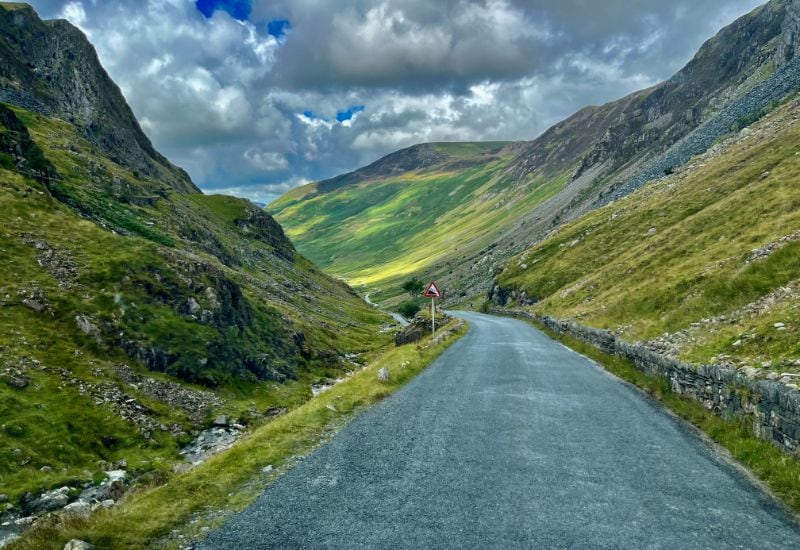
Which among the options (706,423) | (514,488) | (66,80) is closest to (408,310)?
(66,80)

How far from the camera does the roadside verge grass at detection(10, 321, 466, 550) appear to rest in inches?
349

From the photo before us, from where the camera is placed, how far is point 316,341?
71250mm

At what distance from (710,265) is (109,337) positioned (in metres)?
45.1

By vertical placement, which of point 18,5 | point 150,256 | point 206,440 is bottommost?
point 206,440

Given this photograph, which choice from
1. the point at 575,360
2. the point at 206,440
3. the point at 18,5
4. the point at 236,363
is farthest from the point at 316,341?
the point at 18,5

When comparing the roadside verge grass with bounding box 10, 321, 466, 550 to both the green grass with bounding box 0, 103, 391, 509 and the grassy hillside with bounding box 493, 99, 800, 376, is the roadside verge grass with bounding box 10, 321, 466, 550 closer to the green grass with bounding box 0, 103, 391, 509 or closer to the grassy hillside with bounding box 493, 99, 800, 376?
the green grass with bounding box 0, 103, 391, 509

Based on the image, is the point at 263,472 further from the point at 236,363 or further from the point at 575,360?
the point at 236,363

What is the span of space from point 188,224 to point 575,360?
80.9 m

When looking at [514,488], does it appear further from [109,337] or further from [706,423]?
[109,337]

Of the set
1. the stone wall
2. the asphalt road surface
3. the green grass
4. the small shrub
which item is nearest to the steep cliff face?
the green grass

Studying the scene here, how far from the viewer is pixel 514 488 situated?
10961 millimetres

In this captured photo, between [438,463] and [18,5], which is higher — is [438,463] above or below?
below

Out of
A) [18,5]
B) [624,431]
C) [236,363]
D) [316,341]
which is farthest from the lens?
[18,5]

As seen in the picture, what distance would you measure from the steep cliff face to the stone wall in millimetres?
112252
